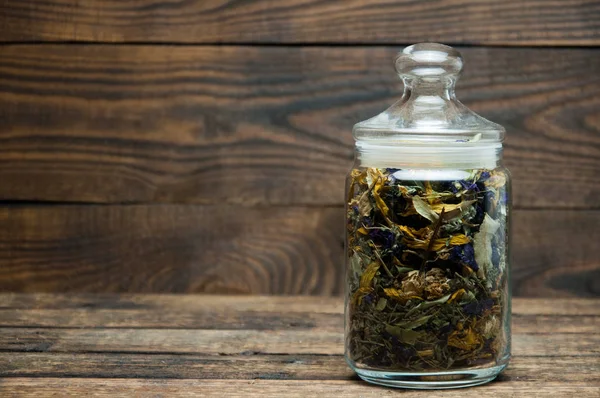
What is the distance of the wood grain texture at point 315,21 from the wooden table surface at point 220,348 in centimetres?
45

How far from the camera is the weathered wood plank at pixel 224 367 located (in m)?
0.89

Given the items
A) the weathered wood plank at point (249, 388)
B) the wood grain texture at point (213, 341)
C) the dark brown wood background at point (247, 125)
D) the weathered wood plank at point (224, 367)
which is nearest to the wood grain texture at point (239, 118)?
the dark brown wood background at point (247, 125)

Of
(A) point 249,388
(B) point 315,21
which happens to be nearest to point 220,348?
(A) point 249,388

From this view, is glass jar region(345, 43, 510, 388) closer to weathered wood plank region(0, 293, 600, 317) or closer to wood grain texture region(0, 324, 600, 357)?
wood grain texture region(0, 324, 600, 357)

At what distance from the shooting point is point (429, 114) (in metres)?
0.86

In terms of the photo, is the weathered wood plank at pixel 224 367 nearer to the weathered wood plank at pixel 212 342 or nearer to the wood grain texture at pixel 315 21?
the weathered wood plank at pixel 212 342

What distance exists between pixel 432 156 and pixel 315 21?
1.95 feet

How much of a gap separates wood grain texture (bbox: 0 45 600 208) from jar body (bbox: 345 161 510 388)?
53 cm

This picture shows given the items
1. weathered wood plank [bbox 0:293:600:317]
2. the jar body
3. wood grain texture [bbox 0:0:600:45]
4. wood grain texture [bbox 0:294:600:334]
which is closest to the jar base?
the jar body

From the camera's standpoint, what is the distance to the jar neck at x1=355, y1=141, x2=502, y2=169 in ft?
2.70

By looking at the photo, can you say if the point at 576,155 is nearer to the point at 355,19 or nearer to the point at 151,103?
the point at 355,19

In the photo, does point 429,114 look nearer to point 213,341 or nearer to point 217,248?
point 213,341

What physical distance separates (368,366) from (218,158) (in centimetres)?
63

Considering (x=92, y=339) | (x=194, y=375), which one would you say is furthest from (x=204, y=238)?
(x=194, y=375)
